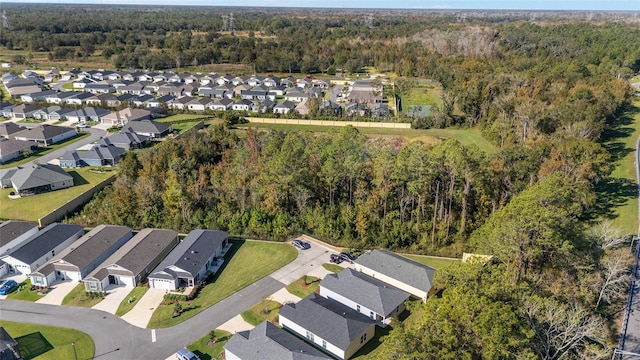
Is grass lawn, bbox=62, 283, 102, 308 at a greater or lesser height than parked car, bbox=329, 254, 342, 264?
lesser

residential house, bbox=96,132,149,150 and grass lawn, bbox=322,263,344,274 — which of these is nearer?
grass lawn, bbox=322,263,344,274

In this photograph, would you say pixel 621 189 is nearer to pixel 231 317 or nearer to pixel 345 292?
pixel 345 292

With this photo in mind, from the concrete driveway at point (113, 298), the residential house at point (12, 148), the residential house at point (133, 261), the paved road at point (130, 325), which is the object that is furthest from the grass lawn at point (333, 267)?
the residential house at point (12, 148)

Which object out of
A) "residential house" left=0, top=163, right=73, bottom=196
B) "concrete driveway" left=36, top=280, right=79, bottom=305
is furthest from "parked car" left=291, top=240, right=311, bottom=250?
"residential house" left=0, top=163, right=73, bottom=196

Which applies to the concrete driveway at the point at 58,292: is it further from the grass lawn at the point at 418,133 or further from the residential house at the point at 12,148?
the grass lawn at the point at 418,133

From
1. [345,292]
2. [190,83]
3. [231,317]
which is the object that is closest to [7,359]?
[231,317]

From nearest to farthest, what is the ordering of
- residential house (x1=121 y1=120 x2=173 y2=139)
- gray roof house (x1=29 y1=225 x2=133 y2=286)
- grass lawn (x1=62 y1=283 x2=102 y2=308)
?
grass lawn (x1=62 y1=283 x2=102 y2=308), gray roof house (x1=29 y1=225 x2=133 y2=286), residential house (x1=121 y1=120 x2=173 y2=139)

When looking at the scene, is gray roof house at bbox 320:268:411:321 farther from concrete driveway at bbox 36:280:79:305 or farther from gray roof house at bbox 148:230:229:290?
concrete driveway at bbox 36:280:79:305
